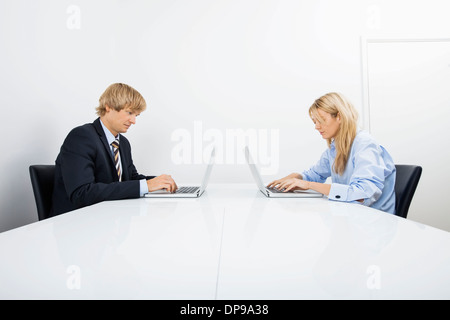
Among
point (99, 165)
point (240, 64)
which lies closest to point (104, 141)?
point (99, 165)

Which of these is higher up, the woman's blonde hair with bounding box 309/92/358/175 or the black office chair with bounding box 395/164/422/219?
the woman's blonde hair with bounding box 309/92/358/175

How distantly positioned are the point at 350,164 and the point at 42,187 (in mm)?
1408

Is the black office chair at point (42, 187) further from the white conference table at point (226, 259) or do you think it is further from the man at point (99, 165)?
the white conference table at point (226, 259)

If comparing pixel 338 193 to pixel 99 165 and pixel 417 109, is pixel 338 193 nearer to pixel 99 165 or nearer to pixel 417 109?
pixel 99 165

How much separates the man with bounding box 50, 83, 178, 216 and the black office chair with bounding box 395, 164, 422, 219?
1.00m

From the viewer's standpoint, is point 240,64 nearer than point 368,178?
No

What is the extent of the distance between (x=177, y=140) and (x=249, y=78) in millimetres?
847

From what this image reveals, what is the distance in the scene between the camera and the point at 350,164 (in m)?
1.46

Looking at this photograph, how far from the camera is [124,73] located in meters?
2.72

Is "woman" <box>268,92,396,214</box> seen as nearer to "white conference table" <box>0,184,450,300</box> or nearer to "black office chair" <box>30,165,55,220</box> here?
"white conference table" <box>0,184,450,300</box>

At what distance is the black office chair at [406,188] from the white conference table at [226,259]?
636mm

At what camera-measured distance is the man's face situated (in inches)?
64.6

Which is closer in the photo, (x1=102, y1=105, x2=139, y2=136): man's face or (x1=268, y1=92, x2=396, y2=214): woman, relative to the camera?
(x1=268, y1=92, x2=396, y2=214): woman

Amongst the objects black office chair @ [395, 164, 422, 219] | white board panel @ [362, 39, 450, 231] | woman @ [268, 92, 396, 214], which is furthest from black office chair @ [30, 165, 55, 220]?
white board panel @ [362, 39, 450, 231]
